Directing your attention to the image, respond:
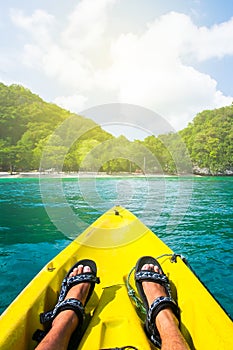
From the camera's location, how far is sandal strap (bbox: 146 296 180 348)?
4.12 feet

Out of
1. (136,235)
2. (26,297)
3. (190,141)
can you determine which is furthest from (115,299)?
(190,141)

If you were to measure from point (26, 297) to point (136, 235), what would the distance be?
5.59ft

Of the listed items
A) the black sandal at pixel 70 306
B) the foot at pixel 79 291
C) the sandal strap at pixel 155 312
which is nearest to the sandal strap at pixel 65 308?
the black sandal at pixel 70 306

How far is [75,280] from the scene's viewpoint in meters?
1.59

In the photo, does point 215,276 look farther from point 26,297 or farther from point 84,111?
point 84,111

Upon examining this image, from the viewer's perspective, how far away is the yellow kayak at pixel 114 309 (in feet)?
3.80

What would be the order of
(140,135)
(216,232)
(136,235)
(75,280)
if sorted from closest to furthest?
(75,280), (136,235), (140,135), (216,232)

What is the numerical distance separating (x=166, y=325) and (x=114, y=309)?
16.5 inches

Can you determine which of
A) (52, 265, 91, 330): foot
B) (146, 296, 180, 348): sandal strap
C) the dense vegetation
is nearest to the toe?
(52, 265, 91, 330): foot

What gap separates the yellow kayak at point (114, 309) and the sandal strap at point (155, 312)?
0.14 ft

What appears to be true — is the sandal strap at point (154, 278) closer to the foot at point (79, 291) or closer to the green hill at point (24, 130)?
the foot at point (79, 291)

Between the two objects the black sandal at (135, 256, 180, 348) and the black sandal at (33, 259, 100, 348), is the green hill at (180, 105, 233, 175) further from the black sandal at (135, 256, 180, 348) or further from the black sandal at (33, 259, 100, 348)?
the black sandal at (33, 259, 100, 348)

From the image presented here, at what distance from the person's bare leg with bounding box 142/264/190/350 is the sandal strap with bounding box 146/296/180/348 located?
0.9 inches

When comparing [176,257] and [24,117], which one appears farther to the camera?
[24,117]
